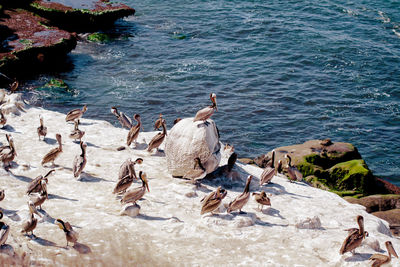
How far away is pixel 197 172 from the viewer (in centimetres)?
1523

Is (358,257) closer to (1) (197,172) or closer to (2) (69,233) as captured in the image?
(1) (197,172)

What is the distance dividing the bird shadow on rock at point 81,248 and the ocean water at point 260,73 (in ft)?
48.4

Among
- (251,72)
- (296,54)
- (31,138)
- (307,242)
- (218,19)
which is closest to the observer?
(307,242)

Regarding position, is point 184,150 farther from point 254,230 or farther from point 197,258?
point 197,258

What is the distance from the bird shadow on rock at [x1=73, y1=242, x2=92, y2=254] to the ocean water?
14.8m

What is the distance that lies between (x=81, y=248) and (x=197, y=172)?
201 inches

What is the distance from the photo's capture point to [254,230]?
42.0 feet

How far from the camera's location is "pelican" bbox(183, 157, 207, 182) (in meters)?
15.2

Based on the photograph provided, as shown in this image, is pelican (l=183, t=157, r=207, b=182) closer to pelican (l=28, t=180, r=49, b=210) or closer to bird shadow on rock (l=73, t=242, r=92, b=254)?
pelican (l=28, t=180, r=49, b=210)

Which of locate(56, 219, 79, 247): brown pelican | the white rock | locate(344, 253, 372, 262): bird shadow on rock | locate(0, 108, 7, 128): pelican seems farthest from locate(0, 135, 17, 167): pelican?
locate(344, 253, 372, 262): bird shadow on rock

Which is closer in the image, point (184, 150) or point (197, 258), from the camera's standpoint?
point (197, 258)

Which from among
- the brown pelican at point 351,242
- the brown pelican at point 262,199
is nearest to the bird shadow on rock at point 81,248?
the brown pelican at point 262,199

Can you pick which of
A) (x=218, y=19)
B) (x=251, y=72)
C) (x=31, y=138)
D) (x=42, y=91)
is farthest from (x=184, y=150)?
(x=218, y=19)

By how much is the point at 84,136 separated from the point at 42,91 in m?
12.7
